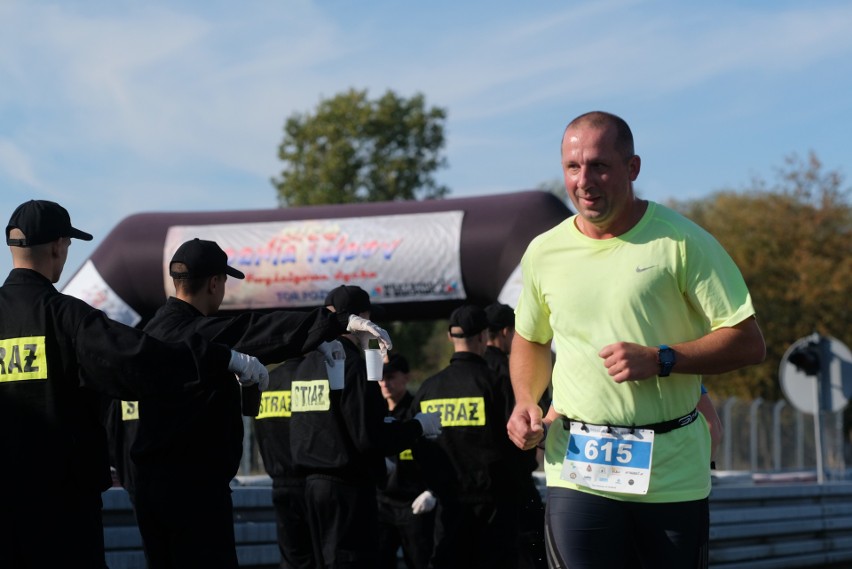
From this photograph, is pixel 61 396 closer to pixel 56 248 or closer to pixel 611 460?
pixel 56 248

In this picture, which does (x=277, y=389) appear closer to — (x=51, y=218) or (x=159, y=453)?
(x=159, y=453)

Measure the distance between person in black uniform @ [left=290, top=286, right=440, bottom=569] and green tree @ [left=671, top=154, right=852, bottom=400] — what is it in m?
36.1

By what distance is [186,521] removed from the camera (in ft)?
19.2

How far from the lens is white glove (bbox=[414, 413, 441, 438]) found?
8.22m

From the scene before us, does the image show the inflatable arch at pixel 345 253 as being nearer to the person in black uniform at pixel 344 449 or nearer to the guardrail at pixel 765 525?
the guardrail at pixel 765 525

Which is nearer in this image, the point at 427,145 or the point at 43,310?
the point at 43,310

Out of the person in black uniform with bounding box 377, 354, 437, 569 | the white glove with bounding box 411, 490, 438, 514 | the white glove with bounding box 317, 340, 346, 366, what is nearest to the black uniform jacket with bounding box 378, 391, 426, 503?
the person in black uniform with bounding box 377, 354, 437, 569

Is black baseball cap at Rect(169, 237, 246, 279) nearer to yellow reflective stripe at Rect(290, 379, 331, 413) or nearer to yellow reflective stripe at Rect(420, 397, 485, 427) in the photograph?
yellow reflective stripe at Rect(290, 379, 331, 413)

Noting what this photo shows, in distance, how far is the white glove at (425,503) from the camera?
8.91 m

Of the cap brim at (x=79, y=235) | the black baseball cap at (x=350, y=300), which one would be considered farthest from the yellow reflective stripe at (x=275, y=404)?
the cap brim at (x=79, y=235)

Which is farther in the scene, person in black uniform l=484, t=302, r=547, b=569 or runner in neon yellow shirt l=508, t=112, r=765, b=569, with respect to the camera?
person in black uniform l=484, t=302, r=547, b=569

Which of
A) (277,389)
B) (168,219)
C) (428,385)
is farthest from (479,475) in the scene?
(168,219)

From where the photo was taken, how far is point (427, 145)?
147ft

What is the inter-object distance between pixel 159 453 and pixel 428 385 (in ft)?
10.9
